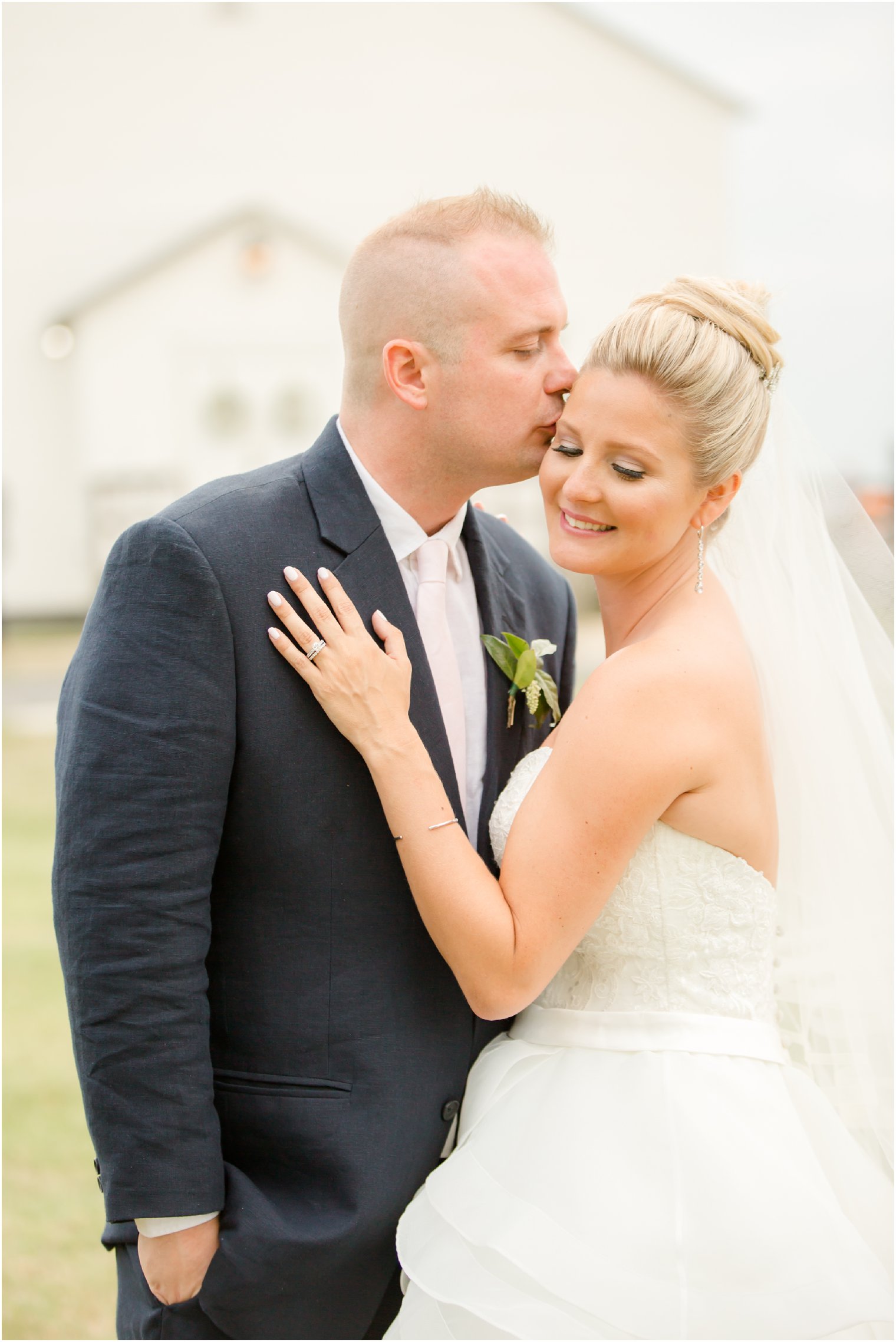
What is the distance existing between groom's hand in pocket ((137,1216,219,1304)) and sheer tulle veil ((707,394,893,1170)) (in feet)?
4.60

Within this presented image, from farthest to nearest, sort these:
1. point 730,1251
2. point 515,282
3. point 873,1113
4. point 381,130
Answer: point 381,130 → point 873,1113 → point 515,282 → point 730,1251

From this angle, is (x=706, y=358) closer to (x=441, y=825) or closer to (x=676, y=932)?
(x=441, y=825)

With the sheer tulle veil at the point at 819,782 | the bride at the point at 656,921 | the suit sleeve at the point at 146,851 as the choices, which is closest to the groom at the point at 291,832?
the suit sleeve at the point at 146,851

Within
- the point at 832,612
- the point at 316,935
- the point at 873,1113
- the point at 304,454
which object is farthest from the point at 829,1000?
the point at 304,454

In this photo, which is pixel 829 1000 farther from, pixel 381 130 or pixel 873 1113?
pixel 381 130

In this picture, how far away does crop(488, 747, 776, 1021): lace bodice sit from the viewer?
231 cm

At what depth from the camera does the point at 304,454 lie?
8.22 ft

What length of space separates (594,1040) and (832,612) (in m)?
1.15

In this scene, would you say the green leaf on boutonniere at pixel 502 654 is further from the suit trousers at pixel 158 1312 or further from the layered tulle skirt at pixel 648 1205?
the suit trousers at pixel 158 1312

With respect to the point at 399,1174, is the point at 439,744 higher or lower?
higher

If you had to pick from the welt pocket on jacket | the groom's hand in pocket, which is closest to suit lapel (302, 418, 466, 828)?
the welt pocket on jacket

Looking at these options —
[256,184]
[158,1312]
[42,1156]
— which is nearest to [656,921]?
[158,1312]

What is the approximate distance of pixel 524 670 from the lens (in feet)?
8.36

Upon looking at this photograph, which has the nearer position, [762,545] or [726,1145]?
[726,1145]
